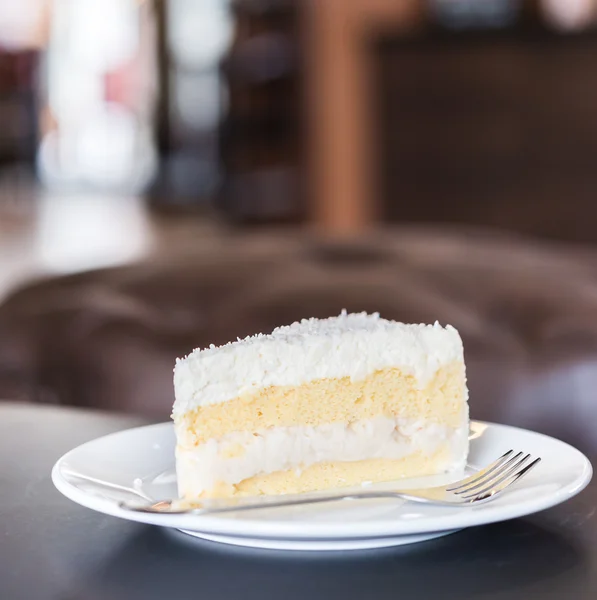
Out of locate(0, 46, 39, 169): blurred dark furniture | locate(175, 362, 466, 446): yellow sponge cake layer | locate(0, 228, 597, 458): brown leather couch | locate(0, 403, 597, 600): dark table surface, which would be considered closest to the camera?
locate(0, 403, 597, 600): dark table surface

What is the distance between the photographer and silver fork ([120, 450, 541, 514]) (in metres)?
0.59

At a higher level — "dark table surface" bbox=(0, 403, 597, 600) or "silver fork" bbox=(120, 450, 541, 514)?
"silver fork" bbox=(120, 450, 541, 514)

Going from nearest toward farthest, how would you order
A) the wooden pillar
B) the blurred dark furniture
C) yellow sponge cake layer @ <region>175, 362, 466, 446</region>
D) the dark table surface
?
the dark table surface → yellow sponge cake layer @ <region>175, 362, 466, 446</region> → the wooden pillar → the blurred dark furniture

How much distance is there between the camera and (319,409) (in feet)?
2.20

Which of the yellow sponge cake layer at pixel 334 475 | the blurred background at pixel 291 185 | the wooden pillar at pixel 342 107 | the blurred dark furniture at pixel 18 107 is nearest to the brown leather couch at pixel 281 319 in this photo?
the blurred background at pixel 291 185

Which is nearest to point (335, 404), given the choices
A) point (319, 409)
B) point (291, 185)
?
point (319, 409)

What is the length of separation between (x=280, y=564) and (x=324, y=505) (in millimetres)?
56

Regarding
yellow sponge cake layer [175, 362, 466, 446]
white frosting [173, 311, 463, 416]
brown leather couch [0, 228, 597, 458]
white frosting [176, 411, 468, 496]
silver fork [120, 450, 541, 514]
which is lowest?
brown leather couch [0, 228, 597, 458]

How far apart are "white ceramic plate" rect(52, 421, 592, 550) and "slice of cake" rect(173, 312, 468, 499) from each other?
0.08ft

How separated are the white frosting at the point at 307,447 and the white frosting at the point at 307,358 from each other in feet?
0.09

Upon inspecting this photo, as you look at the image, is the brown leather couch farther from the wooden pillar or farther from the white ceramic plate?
the wooden pillar

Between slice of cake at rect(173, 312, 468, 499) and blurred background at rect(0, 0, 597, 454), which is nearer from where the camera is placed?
slice of cake at rect(173, 312, 468, 499)

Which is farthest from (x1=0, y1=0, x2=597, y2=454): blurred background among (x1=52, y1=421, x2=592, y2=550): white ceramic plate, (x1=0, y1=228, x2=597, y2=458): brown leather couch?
(x1=52, y1=421, x2=592, y2=550): white ceramic plate

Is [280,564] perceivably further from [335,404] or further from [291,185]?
[291,185]
